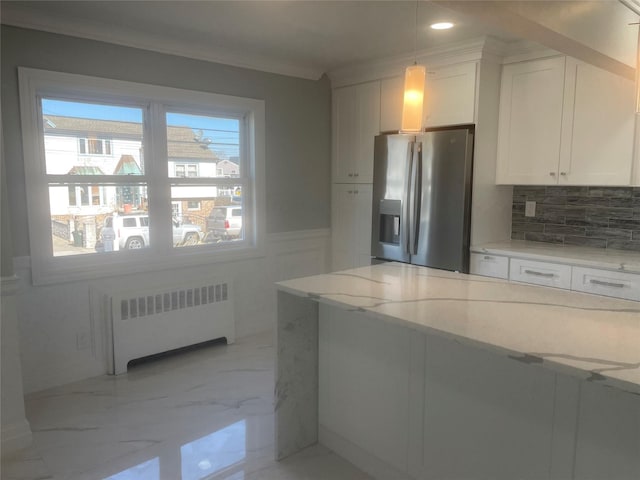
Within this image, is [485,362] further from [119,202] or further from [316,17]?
[119,202]

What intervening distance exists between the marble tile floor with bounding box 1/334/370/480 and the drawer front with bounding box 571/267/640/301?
6.02 ft

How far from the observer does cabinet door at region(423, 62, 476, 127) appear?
3359mm

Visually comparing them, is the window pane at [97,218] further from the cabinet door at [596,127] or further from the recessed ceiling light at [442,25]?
Answer: the cabinet door at [596,127]

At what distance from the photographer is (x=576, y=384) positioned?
5.01 ft

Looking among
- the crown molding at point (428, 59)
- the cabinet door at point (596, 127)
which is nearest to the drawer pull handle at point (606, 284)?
the cabinet door at point (596, 127)

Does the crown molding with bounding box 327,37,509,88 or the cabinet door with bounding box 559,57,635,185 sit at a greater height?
the crown molding with bounding box 327,37,509,88

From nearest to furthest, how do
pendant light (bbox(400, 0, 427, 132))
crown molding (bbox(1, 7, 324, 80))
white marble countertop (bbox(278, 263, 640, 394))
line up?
white marble countertop (bbox(278, 263, 640, 394))
pendant light (bbox(400, 0, 427, 132))
crown molding (bbox(1, 7, 324, 80))

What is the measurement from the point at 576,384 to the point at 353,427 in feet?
3.68

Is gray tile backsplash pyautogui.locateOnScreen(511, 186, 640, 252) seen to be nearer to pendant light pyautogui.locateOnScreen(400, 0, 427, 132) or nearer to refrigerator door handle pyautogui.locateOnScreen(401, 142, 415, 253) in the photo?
refrigerator door handle pyautogui.locateOnScreen(401, 142, 415, 253)

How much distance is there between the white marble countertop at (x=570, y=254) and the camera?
9.35ft

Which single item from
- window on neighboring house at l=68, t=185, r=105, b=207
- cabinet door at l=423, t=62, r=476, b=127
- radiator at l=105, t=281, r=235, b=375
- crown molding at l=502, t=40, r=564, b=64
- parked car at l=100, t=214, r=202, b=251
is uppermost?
crown molding at l=502, t=40, r=564, b=64

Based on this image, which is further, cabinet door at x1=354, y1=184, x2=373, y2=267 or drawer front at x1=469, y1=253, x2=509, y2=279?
cabinet door at x1=354, y1=184, x2=373, y2=267

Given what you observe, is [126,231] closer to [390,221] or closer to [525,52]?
[390,221]

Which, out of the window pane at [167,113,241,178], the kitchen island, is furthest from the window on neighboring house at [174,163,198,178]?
the kitchen island
